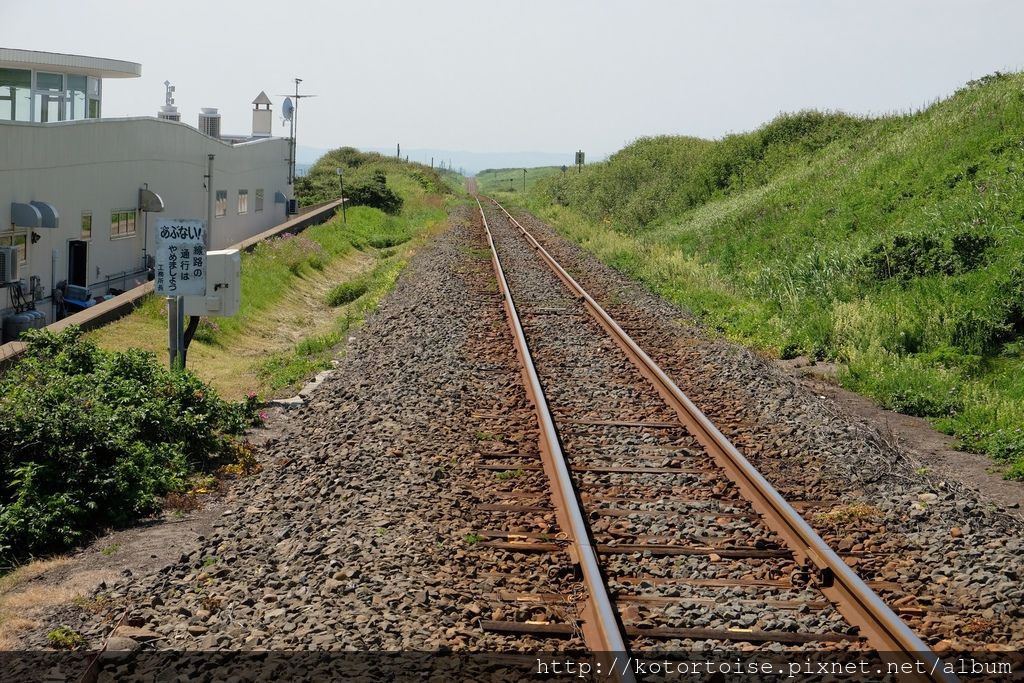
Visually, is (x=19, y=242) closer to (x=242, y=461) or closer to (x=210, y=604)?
(x=242, y=461)

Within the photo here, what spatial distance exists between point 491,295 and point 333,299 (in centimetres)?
677

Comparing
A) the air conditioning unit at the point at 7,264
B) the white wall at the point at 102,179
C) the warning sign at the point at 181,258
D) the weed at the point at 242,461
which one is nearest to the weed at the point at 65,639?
the weed at the point at 242,461

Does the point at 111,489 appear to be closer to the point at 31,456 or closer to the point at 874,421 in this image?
the point at 31,456

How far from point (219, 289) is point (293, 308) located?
11358 millimetres

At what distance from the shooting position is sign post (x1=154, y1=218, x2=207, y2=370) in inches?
432

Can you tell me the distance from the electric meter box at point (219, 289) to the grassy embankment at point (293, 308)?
4.90 feet

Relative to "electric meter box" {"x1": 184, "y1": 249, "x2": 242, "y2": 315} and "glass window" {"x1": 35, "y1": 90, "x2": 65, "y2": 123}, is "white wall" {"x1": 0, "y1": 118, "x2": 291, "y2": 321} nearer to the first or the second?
"electric meter box" {"x1": 184, "y1": 249, "x2": 242, "y2": 315}

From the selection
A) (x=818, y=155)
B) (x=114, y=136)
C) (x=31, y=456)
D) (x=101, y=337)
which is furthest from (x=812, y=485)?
(x=818, y=155)

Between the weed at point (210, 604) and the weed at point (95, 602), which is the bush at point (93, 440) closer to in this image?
the weed at point (95, 602)

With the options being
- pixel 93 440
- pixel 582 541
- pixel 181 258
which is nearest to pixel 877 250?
pixel 181 258

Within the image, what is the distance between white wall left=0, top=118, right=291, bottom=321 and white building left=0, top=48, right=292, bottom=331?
2 centimetres

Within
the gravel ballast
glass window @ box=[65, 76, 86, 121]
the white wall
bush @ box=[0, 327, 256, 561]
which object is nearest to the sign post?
bush @ box=[0, 327, 256, 561]

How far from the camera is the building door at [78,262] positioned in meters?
19.2

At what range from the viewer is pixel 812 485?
26.6 ft
